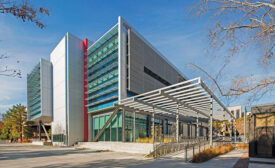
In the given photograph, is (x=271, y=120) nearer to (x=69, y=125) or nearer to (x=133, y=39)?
(x=133, y=39)

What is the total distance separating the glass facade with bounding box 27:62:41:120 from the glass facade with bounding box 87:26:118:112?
17514 millimetres

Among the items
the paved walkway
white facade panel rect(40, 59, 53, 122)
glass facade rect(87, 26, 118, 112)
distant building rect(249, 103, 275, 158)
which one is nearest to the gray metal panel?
glass facade rect(87, 26, 118, 112)

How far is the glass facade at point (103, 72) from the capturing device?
2923cm

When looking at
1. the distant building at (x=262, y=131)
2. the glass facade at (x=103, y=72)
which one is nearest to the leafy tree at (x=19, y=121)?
the glass facade at (x=103, y=72)

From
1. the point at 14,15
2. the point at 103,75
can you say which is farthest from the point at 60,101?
the point at 14,15

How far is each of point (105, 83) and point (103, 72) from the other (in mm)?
2201

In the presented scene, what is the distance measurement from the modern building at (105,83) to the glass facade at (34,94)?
741cm

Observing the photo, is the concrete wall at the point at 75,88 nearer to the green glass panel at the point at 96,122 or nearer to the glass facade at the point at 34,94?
the green glass panel at the point at 96,122

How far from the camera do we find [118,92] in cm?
2745

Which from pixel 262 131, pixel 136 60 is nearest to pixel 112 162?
pixel 262 131

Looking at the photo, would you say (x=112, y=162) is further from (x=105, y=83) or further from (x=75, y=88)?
(x=75, y=88)

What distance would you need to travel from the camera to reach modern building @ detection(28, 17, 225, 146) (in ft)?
92.9

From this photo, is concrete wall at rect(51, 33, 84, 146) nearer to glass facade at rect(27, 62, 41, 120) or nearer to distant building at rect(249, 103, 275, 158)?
glass facade at rect(27, 62, 41, 120)

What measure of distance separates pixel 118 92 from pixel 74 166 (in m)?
16.5
